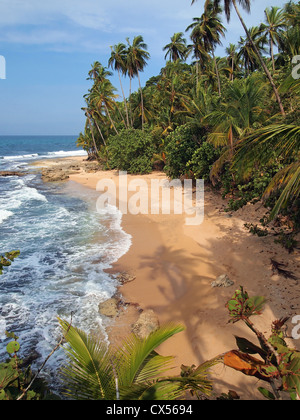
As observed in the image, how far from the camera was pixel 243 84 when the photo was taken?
12.7 metres

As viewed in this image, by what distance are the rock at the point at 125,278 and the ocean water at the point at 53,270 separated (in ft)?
0.78

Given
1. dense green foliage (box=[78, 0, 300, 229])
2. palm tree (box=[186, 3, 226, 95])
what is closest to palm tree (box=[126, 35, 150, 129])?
dense green foliage (box=[78, 0, 300, 229])

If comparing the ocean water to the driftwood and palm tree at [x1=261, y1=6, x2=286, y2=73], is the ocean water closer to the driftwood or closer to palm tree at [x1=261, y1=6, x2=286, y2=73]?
the driftwood

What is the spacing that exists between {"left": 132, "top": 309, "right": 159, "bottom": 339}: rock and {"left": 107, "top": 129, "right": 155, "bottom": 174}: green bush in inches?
869

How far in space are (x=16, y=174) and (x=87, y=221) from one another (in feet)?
85.6

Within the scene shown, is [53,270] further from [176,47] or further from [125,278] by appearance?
[176,47]

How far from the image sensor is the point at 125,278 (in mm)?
8773

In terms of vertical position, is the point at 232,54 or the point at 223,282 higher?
the point at 232,54

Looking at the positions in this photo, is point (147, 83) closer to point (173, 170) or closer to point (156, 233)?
point (173, 170)

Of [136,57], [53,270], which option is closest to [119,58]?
[136,57]

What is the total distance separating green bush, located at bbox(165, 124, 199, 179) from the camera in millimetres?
18812

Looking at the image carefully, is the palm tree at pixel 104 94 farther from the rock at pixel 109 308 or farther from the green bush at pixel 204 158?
the rock at pixel 109 308

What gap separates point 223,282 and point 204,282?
2.01 ft
